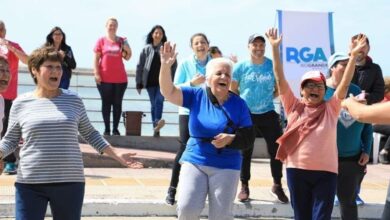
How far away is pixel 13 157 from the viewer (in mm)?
9242

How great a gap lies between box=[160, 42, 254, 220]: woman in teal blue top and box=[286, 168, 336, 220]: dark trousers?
68 cm

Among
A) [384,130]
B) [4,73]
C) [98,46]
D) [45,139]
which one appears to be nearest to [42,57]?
[45,139]

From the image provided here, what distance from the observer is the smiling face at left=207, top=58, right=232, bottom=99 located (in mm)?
5383

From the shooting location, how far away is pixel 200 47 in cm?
745

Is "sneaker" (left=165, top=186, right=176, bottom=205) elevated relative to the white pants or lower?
lower

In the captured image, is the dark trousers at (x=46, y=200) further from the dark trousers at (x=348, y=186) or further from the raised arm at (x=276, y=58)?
the dark trousers at (x=348, y=186)

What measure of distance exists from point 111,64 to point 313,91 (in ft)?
19.1

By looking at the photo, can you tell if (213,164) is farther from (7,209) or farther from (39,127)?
(7,209)

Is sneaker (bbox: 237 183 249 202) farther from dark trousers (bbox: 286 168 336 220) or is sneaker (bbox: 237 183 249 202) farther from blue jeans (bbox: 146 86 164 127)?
blue jeans (bbox: 146 86 164 127)

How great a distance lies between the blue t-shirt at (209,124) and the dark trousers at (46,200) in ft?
3.70

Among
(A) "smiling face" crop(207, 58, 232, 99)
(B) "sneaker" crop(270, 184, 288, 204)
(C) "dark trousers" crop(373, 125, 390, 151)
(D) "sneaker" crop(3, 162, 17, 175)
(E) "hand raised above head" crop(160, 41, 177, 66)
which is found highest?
(E) "hand raised above head" crop(160, 41, 177, 66)

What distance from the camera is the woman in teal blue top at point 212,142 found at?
5.30 metres

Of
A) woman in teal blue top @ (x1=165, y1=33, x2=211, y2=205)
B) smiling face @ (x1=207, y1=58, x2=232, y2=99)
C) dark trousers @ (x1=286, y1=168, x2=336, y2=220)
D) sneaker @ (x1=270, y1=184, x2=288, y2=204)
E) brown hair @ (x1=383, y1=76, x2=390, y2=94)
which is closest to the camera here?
smiling face @ (x1=207, y1=58, x2=232, y2=99)

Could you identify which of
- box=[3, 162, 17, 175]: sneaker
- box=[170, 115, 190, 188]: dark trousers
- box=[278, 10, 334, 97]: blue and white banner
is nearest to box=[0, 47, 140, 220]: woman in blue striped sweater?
box=[170, 115, 190, 188]: dark trousers
